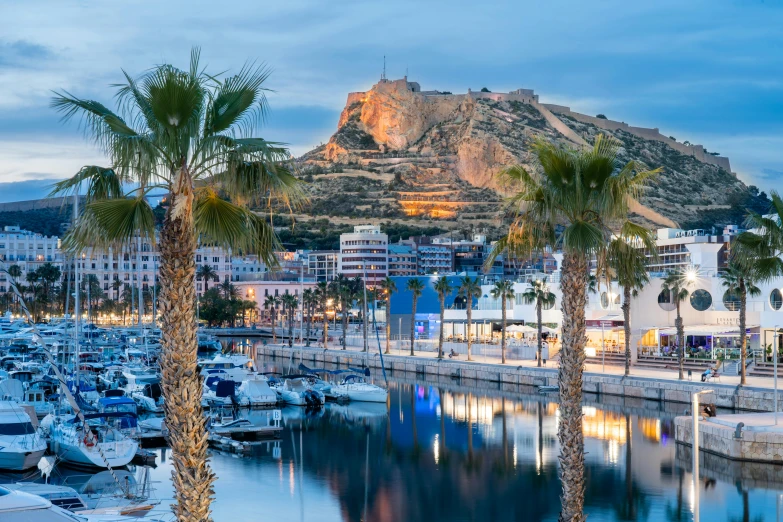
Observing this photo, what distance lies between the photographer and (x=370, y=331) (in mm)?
91000

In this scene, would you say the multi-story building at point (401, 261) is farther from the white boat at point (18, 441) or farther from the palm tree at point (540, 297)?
the white boat at point (18, 441)

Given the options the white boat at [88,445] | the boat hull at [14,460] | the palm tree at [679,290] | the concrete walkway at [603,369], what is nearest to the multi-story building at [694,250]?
the palm tree at [679,290]

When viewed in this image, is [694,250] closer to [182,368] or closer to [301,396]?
[301,396]

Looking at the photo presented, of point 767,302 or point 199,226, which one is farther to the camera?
point 767,302

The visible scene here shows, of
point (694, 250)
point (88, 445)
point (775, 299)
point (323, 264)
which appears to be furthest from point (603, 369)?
point (323, 264)

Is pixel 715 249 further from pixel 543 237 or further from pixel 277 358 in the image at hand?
pixel 543 237

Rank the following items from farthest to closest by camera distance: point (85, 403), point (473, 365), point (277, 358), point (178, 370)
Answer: point (277, 358) < point (473, 365) < point (85, 403) < point (178, 370)

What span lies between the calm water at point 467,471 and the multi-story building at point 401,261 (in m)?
105

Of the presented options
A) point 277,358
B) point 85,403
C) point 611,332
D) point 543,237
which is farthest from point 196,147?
point 277,358

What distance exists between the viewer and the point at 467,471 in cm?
3359

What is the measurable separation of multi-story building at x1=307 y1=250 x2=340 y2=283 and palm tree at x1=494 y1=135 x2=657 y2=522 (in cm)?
14095

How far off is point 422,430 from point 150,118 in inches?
1323

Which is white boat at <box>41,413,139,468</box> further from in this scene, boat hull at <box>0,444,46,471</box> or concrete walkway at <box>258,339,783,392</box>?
concrete walkway at <box>258,339,783,392</box>

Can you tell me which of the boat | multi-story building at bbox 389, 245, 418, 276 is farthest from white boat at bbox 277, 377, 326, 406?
multi-story building at bbox 389, 245, 418, 276
